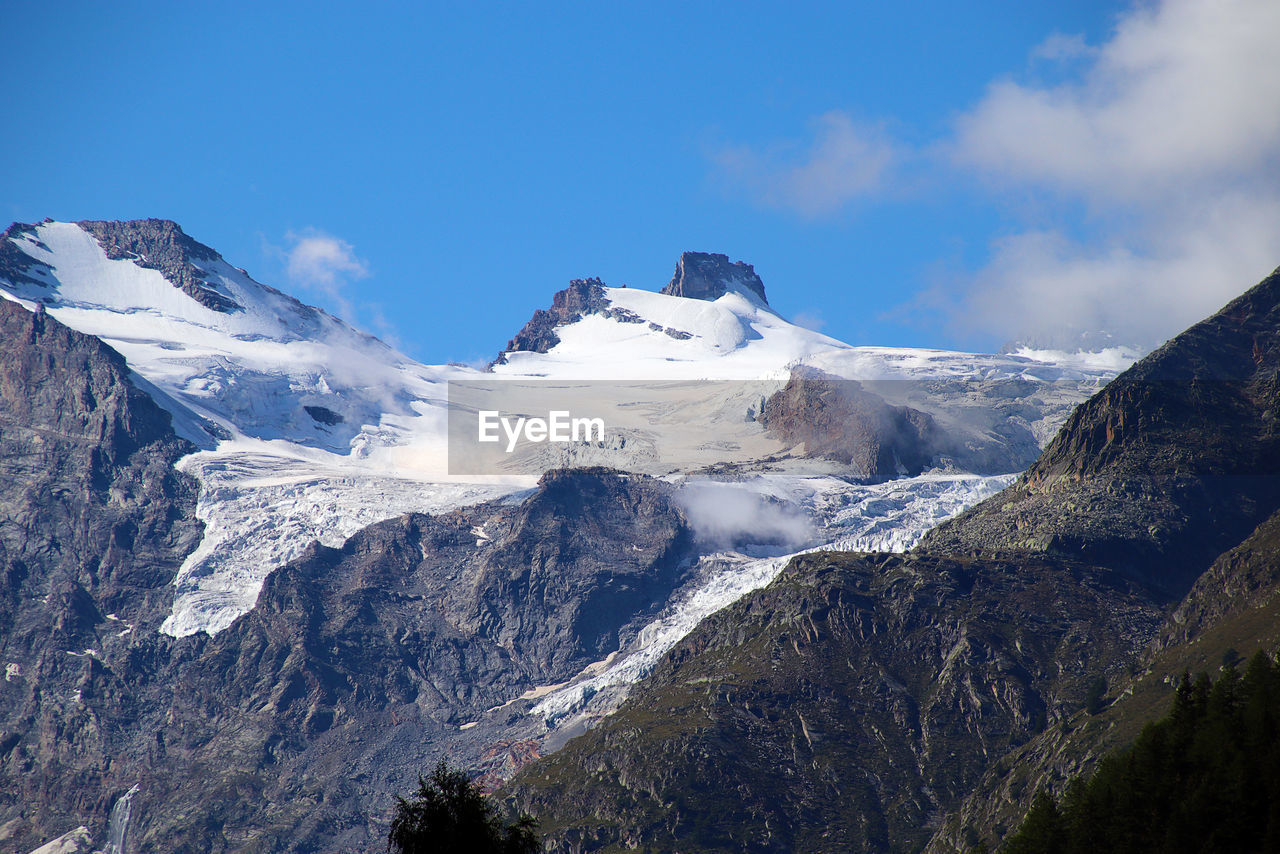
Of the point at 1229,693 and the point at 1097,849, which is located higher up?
the point at 1229,693

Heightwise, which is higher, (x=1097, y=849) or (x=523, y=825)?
(x=523, y=825)

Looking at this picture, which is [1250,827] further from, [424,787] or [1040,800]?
[424,787]

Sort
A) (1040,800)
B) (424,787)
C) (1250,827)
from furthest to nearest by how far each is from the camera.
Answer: (1040,800)
(1250,827)
(424,787)

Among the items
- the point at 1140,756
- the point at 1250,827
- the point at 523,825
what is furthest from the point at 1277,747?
the point at 523,825

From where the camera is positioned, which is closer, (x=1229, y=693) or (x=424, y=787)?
(x=424, y=787)

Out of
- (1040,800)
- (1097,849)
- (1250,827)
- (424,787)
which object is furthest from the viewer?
(1040,800)

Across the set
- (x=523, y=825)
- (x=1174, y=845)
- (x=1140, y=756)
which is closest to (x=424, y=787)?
(x=523, y=825)

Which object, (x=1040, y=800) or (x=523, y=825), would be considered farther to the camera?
(x=1040, y=800)

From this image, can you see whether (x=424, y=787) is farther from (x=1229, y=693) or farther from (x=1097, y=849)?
(x=1229, y=693)

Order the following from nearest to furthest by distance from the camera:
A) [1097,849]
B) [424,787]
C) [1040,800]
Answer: [424,787] → [1097,849] → [1040,800]
